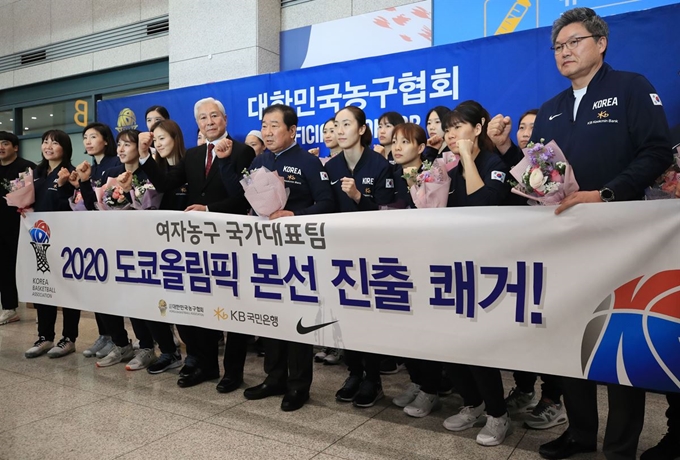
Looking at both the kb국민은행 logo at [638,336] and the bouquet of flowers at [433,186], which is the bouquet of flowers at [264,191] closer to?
the bouquet of flowers at [433,186]

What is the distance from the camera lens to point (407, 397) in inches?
104

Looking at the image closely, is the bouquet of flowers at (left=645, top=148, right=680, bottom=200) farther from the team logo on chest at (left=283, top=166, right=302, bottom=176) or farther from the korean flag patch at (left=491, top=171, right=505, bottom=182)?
the team logo on chest at (left=283, top=166, right=302, bottom=176)

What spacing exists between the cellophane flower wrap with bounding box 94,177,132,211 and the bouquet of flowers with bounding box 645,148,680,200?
2.65m

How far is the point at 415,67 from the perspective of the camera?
3.97m

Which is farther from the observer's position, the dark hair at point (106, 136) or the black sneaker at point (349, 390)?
the dark hair at point (106, 136)

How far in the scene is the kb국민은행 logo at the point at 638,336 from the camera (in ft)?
5.39

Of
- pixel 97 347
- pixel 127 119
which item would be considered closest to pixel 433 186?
pixel 97 347

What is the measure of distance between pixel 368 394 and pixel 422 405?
0.28m

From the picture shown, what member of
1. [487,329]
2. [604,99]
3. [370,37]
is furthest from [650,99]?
[370,37]

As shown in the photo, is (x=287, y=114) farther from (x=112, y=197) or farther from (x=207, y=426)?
(x=207, y=426)

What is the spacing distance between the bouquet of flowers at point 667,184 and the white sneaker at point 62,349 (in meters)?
3.57

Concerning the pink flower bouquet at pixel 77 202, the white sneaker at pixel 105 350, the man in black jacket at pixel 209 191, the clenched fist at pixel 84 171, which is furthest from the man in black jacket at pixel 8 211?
the man in black jacket at pixel 209 191

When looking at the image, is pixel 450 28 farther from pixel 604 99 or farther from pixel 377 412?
pixel 377 412

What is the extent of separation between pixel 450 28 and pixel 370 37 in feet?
2.74
